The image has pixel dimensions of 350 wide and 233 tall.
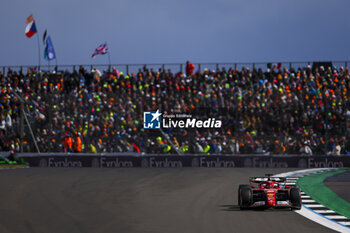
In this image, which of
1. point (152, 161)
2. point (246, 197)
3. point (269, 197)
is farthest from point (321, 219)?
point (152, 161)

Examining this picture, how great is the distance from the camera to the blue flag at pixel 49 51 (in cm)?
4428

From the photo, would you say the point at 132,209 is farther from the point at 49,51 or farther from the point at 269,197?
the point at 49,51

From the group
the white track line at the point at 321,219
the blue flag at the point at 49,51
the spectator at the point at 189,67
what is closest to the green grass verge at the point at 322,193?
the white track line at the point at 321,219

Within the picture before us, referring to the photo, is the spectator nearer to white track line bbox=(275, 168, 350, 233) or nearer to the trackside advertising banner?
the trackside advertising banner

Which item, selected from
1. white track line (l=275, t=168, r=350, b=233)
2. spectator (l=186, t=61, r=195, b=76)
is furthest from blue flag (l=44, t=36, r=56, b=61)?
white track line (l=275, t=168, r=350, b=233)

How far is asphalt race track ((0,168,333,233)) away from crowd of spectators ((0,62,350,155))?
385 inches

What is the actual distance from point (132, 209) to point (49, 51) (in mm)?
33589

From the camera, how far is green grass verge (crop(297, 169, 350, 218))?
13.3 meters

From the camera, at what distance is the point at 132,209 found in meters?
12.5

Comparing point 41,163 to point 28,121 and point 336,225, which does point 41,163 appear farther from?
point 336,225

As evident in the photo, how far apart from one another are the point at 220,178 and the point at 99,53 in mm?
23936

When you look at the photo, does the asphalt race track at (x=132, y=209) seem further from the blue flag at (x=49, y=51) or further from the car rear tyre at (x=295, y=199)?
the blue flag at (x=49, y=51)

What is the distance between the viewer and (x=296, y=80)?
36.1 metres

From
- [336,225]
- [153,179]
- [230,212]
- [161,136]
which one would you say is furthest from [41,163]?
[336,225]
